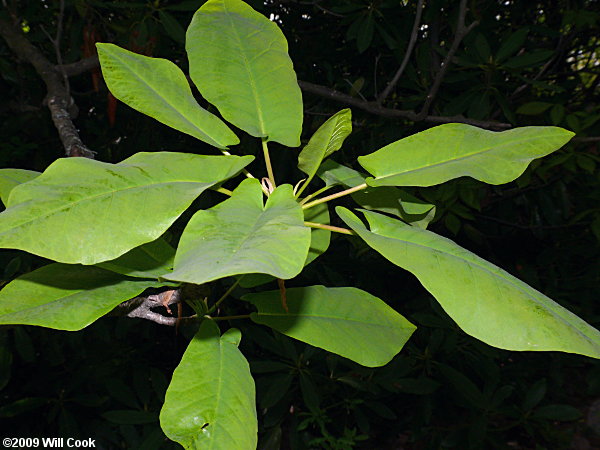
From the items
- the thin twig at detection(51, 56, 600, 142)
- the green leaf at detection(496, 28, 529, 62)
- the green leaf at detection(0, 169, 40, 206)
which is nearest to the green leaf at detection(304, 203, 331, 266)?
the green leaf at detection(0, 169, 40, 206)

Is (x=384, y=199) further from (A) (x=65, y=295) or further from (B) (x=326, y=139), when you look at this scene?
(A) (x=65, y=295)

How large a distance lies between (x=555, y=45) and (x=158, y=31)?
204 cm

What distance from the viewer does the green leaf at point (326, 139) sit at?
0.68 metres

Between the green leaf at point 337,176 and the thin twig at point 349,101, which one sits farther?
the thin twig at point 349,101

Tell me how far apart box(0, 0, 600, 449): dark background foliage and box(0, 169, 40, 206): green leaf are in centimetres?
121

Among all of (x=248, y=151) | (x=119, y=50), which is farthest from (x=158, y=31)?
(x=119, y=50)

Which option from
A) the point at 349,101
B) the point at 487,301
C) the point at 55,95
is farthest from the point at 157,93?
the point at 349,101

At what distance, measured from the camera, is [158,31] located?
2.04 metres

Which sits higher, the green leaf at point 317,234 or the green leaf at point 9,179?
the green leaf at point 9,179

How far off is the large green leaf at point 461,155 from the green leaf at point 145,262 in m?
0.31

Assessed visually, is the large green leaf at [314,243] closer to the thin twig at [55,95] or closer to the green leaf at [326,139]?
the green leaf at [326,139]

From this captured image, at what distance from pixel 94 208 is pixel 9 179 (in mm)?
283

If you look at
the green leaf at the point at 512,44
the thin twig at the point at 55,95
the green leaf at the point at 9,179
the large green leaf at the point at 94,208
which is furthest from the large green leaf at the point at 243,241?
the green leaf at the point at 512,44

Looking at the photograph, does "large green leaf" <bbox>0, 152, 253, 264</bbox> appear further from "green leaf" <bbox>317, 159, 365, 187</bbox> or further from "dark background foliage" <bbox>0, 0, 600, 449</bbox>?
"dark background foliage" <bbox>0, 0, 600, 449</bbox>
